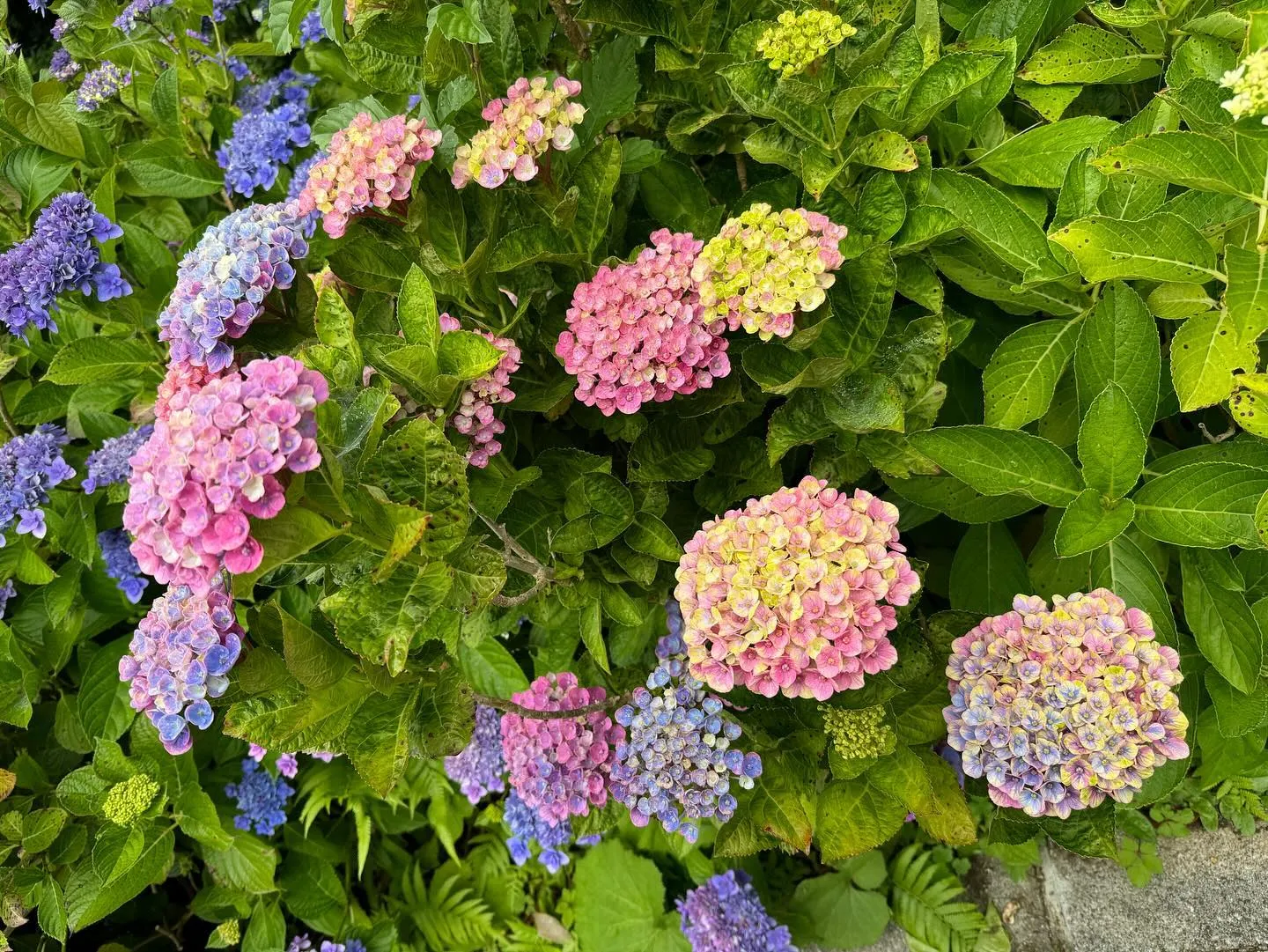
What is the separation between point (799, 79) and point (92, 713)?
195cm

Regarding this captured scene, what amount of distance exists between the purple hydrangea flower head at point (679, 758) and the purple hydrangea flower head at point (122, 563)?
3.99ft

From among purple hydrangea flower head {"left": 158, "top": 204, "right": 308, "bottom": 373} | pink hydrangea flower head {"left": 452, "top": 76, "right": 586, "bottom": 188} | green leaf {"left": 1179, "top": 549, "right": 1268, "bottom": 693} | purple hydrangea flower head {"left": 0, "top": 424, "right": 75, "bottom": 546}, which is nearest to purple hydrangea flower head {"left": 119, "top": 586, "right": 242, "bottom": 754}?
purple hydrangea flower head {"left": 158, "top": 204, "right": 308, "bottom": 373}

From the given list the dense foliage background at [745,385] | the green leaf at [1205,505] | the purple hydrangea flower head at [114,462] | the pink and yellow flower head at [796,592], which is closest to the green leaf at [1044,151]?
the dense foliage background at [745,385]

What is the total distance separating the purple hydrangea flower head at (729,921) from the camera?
6.09 feet

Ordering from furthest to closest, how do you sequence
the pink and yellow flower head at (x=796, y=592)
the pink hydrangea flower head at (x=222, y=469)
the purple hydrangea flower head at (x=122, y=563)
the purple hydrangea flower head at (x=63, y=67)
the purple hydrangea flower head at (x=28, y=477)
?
1. the purple hydrangea flower head at (x=63, y=67)
2. the purple hydrangea flower head at (x=122, y=563)
3. the purple hydrangea flower head at (x=28, y=477)
4. the pink and yellow flower head at (x=796, y=592)
5. the pink hydrangea flower head at (x=222, y=469)

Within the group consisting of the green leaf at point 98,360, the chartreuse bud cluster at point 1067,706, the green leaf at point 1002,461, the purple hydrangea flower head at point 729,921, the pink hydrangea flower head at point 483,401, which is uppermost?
the pink hydrangea flower head at point 483,401

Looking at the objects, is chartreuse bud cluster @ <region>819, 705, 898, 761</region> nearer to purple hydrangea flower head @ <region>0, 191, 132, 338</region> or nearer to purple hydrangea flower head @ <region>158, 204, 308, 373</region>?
purple hydrangea flower head @ <region>158, 204, 308, 373</region>

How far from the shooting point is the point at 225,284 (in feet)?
3.75

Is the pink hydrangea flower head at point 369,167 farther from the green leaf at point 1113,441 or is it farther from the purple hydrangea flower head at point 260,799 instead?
the purple hydrangea flower head at point 260,799

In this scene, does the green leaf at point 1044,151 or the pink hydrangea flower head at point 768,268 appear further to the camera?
the green leaf at point 1044,151

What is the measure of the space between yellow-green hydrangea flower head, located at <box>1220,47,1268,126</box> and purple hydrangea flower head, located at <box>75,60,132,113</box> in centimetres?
209

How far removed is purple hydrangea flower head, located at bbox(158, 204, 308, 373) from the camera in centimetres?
113

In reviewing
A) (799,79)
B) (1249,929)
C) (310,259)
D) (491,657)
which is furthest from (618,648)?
(1249,929)

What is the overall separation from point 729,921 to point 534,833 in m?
0.47
